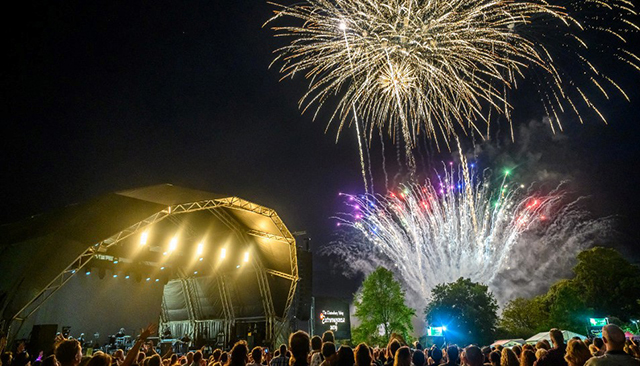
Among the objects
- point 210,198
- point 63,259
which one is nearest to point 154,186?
point 210,198

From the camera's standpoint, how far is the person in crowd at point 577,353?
4422 millimetres

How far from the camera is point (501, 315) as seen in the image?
52.0 meters

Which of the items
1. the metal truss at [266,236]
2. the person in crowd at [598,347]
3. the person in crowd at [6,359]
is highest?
the metal truss at [266,236]

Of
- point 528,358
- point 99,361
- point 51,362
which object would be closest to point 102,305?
point 51,362

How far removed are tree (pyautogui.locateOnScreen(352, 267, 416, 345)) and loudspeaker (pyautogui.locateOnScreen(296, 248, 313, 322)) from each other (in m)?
20.6

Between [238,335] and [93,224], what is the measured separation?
1268 cm

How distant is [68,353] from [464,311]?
3834 centimetres

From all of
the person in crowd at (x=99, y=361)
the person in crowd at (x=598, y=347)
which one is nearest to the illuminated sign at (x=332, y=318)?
the person in crowd at (x=598, y=347)

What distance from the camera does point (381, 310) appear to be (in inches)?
1593

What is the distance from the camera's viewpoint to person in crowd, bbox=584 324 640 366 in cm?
334

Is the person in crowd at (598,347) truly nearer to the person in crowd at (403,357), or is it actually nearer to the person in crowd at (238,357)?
the person in crowd at (403,357)

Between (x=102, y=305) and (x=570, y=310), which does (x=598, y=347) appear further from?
(x=570, y=310)

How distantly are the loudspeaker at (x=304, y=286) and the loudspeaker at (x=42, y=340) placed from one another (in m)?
12.5

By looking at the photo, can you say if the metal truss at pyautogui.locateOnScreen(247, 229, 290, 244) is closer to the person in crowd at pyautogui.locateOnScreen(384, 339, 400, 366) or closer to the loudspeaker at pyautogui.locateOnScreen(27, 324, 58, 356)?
the loudspeaker at pyautogui.locateOnScreen(27, 324, 58, 356)
